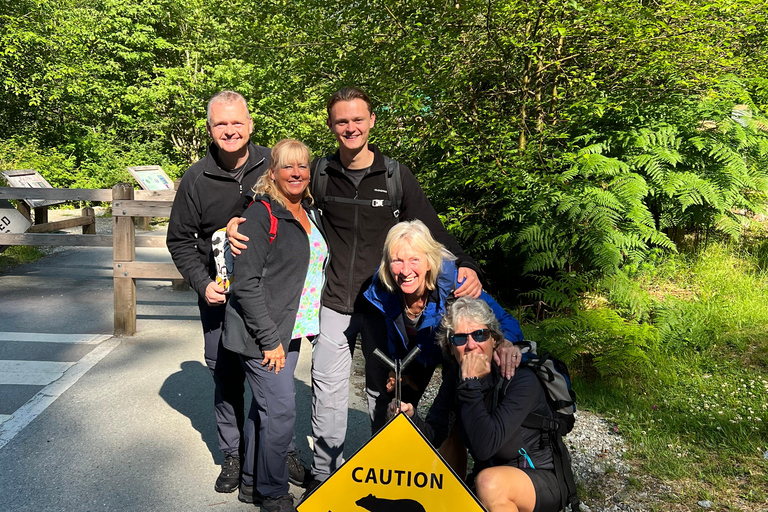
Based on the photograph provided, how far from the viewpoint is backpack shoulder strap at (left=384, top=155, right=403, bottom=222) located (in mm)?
3479

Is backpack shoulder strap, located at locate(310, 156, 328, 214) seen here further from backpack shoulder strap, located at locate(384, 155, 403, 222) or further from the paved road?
the paved road

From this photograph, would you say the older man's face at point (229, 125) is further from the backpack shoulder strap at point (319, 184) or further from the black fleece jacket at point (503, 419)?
the black fleece jacket at point (503, 419)

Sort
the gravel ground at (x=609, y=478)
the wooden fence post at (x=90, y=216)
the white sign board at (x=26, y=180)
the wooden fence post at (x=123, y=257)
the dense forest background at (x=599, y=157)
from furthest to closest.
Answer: the wooden fence post at (x=90, y=216)
the white sign board at (x=26, y=180)
the wooden fence post at (x=123, y=257)
the dense forest background at (x=599, y=157)
the gravel ground at (x=609, y=478)

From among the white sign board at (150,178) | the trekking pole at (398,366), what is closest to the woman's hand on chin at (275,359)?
the trekking pole at (398,366)

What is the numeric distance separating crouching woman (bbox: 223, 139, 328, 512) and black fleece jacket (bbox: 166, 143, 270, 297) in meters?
0.36

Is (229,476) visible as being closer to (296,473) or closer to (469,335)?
(296,473)

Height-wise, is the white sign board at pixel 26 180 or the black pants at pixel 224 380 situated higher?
the white sign board at pixel 26 180

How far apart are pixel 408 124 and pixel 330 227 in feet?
10.4

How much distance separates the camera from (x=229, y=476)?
3.79 metres

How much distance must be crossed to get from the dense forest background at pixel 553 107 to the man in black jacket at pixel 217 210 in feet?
8.19

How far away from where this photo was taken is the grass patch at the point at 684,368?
392 cm

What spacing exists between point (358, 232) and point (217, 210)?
85 centimetres

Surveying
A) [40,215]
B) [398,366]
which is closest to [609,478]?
[398,366]

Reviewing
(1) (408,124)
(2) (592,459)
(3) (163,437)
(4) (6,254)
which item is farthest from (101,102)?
(2) (592,459)
